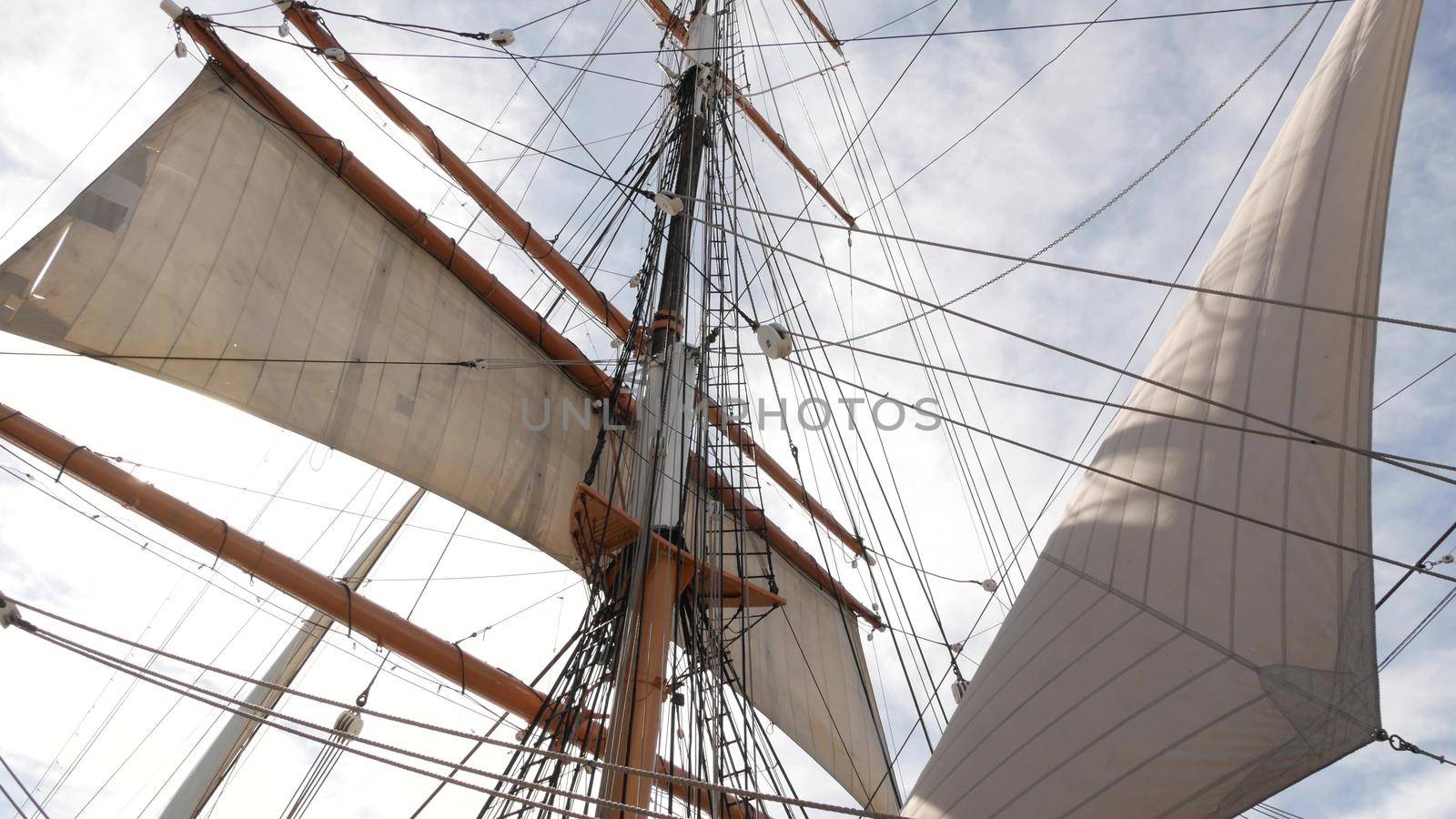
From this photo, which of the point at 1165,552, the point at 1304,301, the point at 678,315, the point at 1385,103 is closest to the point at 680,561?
the point at 678,315

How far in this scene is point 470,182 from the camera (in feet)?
27.6

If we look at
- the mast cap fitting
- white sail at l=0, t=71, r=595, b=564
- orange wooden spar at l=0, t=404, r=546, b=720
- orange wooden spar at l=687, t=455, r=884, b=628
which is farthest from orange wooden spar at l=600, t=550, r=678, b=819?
orange wooden spar at l=687, t=455, r=884, b=628

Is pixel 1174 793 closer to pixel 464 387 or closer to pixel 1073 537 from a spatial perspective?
pixel 1073 537

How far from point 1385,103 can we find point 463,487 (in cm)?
672

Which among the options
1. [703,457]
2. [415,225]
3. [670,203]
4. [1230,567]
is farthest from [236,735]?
[1230,567]

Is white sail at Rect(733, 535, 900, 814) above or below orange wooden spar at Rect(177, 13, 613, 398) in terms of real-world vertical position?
below

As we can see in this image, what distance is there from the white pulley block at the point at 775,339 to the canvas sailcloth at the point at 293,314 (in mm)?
2341

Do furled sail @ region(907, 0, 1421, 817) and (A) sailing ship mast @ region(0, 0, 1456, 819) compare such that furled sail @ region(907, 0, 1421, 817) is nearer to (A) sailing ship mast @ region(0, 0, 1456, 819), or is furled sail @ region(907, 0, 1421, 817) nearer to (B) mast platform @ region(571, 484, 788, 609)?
(A) sailing ship mast @ region(0, 0, 1456, 819)

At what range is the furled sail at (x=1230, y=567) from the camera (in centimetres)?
248

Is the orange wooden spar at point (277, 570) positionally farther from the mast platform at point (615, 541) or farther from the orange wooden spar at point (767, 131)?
the orange wooden spar at point (767, 131)

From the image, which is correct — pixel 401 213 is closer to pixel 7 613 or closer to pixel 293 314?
pixel 293 314

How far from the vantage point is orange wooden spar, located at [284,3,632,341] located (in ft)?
25.6

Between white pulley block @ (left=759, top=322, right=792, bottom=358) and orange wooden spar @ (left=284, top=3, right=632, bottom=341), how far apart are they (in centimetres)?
399

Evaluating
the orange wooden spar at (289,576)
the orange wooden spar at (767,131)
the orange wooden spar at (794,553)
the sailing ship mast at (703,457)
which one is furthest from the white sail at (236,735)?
the orange wooden spar at (767,131)
